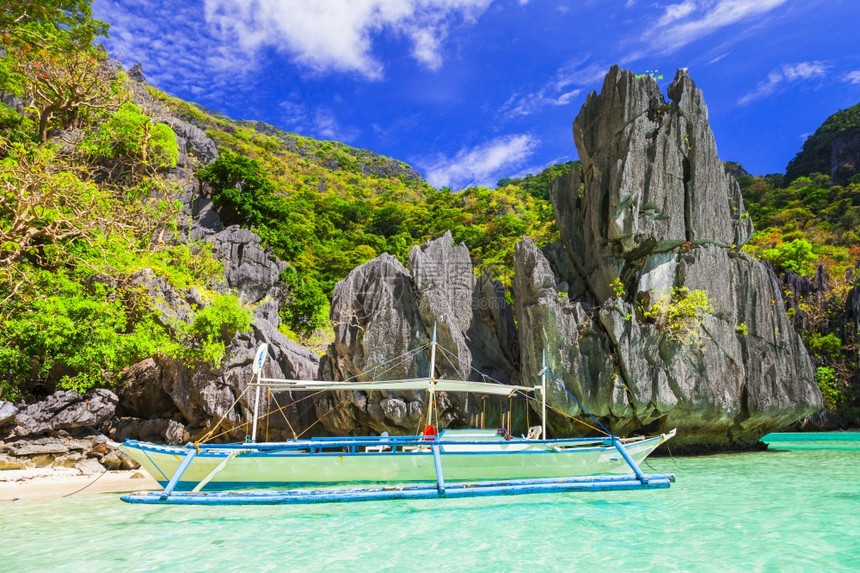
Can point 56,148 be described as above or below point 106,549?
above

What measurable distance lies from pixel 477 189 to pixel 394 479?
48.0 meters

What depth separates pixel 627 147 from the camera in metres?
21.5

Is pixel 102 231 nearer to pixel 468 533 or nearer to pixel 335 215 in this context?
pixel 468 533

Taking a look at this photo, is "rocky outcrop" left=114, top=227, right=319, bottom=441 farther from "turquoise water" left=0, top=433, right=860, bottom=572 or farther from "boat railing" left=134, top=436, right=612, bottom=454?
"turquoise water" left=0, top=433, right=860, bottom=572

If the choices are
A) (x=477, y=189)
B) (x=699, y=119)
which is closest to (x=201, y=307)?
(x=699, y=119)

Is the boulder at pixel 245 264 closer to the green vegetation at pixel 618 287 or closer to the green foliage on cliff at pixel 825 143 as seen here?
the green vegetation at pixel 618 287

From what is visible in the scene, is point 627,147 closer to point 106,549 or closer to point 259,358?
point 259,358

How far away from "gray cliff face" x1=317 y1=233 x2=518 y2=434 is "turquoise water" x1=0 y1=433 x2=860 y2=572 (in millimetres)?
8769

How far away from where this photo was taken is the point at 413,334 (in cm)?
2058

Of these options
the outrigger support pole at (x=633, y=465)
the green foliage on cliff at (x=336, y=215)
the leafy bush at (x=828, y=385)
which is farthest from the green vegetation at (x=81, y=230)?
the leafy bush at (x=828, y=385)

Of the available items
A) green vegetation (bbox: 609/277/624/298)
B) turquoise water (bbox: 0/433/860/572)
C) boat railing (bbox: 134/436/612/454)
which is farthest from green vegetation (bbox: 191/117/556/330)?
turquoise water (bbox: 0/433/860/572)

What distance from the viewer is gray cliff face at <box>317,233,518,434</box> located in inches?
784

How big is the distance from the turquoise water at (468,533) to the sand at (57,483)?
3.72 ft

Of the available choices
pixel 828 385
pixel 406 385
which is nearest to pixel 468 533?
pixel 406 385
